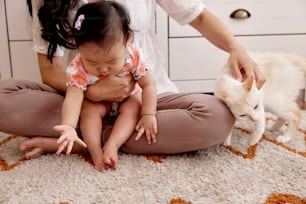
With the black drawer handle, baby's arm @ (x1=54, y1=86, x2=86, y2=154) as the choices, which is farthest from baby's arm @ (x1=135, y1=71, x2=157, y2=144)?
the black drawer handle

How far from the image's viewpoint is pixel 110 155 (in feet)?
2.60

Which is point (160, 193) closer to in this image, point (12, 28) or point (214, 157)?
point (214, 157)

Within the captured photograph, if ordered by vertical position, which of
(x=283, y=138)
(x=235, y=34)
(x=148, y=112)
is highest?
(x=235, y=34)

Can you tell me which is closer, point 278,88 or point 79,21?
point 79,21

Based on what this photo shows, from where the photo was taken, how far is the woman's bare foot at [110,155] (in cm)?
79

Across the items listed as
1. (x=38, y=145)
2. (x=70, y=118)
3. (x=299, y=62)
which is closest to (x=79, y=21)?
(x=70, y=118)

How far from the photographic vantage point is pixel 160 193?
27.5 inches

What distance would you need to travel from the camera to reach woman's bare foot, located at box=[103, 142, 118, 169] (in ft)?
2.58

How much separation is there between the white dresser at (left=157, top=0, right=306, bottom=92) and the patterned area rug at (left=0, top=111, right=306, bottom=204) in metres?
0.47

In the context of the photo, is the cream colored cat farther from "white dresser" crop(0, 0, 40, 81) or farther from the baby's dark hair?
"white dresser" crop(0, 0, 40, 81)

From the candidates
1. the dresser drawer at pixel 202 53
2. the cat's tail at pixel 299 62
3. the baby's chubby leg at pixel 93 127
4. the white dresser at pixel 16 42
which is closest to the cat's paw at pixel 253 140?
the cat's tail at pixel 299 62

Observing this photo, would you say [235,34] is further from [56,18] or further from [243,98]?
[56,18]

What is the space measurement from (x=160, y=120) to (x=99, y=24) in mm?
252

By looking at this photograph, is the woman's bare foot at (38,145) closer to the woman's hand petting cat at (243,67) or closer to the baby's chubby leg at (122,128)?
the baby's chubby leg at (122,128)
